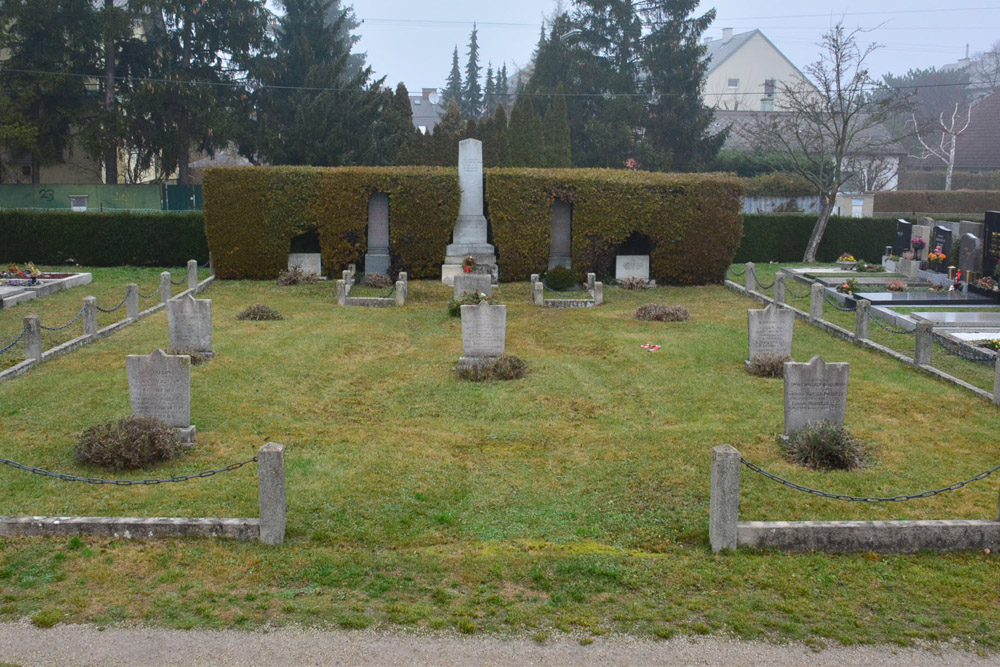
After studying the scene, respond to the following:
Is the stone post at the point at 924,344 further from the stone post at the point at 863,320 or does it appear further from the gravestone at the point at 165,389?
the gravestone at the point at 165,389

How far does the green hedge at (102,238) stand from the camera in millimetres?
28547

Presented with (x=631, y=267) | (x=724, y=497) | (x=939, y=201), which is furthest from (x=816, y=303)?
(x=939, y=201)

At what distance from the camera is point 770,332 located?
1517 centimetres

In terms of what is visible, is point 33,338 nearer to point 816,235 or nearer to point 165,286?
point 165,286

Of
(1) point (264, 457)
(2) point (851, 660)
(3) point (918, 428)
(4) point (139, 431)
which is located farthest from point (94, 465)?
(3) point (918, 428)

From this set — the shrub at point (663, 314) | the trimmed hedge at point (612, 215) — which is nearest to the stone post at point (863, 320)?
the shrub at point (663, 314)

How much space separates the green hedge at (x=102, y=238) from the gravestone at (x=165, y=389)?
19.6 meters

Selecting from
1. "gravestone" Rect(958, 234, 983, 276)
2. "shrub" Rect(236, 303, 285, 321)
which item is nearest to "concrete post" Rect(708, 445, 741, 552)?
"shrub" Rect(236, 303, 285, 321)

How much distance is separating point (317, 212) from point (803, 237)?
17983mm

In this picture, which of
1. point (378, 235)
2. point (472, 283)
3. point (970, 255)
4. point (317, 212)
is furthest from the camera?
point (378, 235)

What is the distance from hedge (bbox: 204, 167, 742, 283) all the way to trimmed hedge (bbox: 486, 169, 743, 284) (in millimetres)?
30

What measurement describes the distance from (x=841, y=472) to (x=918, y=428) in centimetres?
251

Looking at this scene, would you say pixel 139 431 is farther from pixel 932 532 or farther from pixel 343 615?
pixel 932 532

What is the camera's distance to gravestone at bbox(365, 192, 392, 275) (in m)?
27.5
